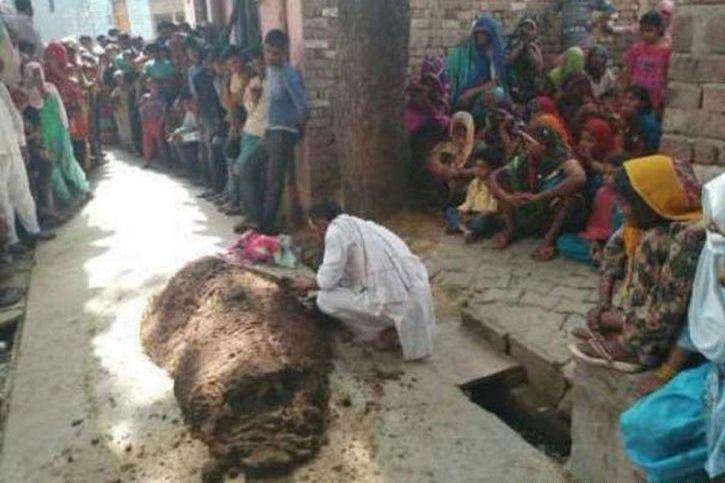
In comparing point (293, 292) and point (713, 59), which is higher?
Result: point (713, 59)

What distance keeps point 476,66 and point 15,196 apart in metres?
5.06

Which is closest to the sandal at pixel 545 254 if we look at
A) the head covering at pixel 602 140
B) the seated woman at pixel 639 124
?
the head covering at pixel 602 140

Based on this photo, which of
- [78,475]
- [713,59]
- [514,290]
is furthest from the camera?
[514,290]

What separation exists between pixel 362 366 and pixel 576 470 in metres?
1.46

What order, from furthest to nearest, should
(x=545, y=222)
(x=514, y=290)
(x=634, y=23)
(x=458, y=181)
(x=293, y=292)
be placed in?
1. (x=634, y=23)
2. (x=458, y=181)
3. (x=545, y=222)
4. (x=514, y=290)
5. (x=293, y=292)

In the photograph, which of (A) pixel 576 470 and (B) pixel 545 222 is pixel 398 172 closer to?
(B) pixel 545 222

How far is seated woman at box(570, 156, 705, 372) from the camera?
92.7 inches

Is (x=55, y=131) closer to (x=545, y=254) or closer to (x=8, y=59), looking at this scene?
(x=8, y=59)

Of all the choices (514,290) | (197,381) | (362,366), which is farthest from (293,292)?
(514,290)

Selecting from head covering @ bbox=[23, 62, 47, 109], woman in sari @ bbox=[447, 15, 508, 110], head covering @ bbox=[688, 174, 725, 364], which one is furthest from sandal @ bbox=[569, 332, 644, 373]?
head covering @ bbox=[23, 62, 47, 109]

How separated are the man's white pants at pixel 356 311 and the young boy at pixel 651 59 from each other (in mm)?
3244

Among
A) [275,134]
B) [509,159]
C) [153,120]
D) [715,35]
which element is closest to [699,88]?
[715,35]

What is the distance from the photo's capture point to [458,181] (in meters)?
6.31

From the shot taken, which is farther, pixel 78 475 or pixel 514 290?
pixel 514 290
